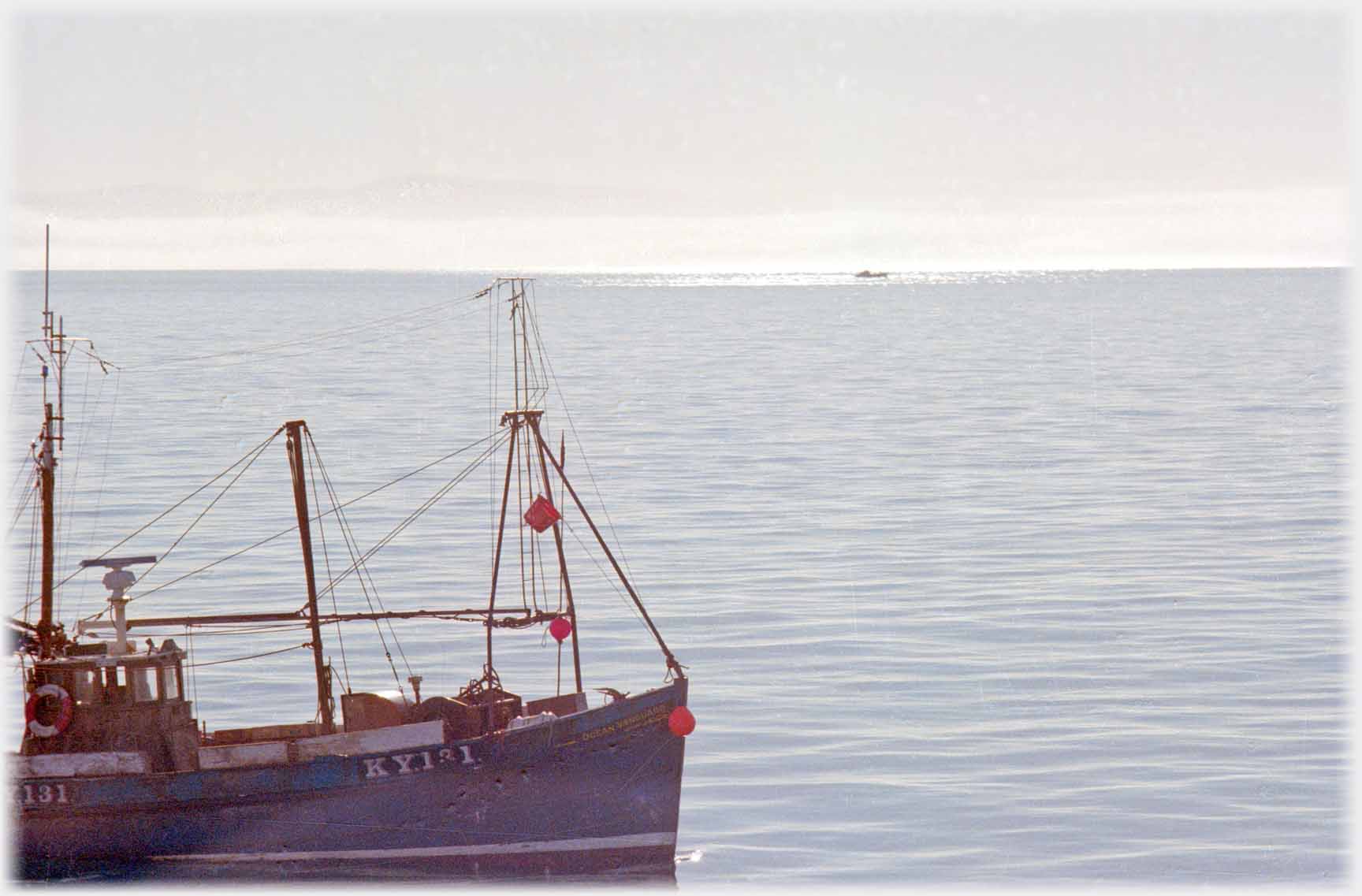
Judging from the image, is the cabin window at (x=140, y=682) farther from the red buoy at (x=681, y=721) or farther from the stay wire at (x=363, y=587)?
the red buoy at (x=681, y=721)

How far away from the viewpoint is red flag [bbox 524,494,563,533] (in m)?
36.5

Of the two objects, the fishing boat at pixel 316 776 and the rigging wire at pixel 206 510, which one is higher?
the rigging wire at pixel 206 510

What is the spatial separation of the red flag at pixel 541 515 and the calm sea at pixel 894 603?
6368mm

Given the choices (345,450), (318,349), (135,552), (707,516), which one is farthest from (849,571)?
(318,349)

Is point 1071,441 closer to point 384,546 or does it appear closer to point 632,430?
point 632,430

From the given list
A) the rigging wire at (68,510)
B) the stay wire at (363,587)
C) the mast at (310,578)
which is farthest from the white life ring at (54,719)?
the rigging wire at (68,510)

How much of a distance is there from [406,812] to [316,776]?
71.9 inches

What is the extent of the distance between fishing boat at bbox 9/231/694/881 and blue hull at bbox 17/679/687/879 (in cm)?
3

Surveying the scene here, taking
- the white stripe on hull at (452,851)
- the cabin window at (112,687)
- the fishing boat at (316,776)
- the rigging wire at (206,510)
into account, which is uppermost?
Result: the rigging wire at (206,510)

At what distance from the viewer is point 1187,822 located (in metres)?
37.6

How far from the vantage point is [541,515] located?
36.7m

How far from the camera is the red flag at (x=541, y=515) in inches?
1437

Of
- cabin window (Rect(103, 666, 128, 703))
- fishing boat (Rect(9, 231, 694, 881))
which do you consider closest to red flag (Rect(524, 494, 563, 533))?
fishing boat (Rect(9, 231, 694, 881))

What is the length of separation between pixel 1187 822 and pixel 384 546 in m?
37.0
